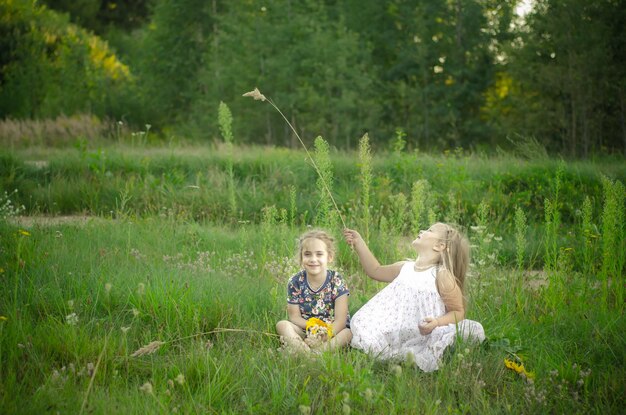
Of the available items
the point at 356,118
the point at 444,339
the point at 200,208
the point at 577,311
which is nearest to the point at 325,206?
the point at 444,339

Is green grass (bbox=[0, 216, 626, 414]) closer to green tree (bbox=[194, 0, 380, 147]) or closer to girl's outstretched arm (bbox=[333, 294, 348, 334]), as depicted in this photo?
girl's outstretched arm (bbox=[333, 294, 348, 334])

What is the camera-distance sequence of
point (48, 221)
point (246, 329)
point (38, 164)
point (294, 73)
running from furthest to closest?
point (294, 73)
point (38, 164)
point (48, 221)
point (246, 329)

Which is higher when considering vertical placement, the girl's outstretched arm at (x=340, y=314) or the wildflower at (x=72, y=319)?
the wildflower at (x=72, y=319)

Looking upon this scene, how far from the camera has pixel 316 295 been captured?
13.4 ft

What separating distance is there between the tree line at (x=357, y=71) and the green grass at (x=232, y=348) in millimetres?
13019

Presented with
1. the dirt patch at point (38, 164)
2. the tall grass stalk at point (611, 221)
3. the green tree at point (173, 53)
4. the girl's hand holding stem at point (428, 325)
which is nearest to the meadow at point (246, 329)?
the tall grass stalk at point (611, 221)

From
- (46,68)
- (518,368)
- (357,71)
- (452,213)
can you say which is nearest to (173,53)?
(46,68)

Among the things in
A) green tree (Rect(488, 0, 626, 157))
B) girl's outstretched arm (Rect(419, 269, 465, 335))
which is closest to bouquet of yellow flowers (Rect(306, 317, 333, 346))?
girl's outstretched arm (Rect(419, 269, 465, 335))

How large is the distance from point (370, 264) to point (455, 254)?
612 mm

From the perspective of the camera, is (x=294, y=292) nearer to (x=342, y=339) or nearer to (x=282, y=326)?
(x=282, y=326)

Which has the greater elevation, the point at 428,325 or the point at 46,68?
the point at 46,68

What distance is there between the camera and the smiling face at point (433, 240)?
153 inches

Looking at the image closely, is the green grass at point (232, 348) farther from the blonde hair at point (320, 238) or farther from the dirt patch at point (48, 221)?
the dirt patch at point (48, 221)

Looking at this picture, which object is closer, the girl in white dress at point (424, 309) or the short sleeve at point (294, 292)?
the girl in white dress at point (424, 309)
